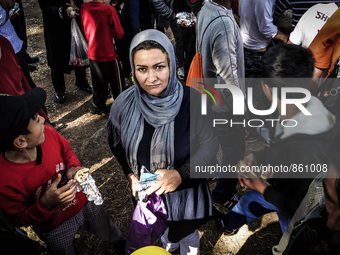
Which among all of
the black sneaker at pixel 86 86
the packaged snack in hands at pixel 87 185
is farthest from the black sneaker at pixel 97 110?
the packaged snack in hands at pixel 87 185

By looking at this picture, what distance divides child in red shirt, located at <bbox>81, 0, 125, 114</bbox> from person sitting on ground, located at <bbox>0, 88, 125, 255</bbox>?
2427mm

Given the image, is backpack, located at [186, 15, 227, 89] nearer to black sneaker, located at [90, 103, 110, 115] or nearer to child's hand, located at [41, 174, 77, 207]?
child's hand, located at [41, 174, 77, 207]

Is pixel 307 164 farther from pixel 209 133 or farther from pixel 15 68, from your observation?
pixel 15 68

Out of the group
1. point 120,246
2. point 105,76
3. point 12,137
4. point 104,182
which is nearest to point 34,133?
point 12,137

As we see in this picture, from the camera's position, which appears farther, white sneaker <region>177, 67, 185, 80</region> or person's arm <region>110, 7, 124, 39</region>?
white sneaker <region>177, 67, 185, 80</region>

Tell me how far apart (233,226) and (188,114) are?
153 centimetres

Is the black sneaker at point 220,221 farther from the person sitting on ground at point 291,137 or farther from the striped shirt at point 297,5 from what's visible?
the striped shirt at point 297,5

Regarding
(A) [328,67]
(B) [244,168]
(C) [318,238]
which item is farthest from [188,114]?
(A) [328,67]

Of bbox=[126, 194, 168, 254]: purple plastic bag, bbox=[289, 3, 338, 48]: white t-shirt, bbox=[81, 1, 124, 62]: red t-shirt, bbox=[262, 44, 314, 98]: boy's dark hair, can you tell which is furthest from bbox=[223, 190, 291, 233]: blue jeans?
bbox=[81, 1, 124, 62]: red t-shirt

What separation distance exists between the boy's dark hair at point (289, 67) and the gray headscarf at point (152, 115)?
2.66 feet

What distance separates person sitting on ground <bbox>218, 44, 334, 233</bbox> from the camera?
1770mm

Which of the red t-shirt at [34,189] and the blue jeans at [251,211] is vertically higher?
the red t-shirt at [34,189]

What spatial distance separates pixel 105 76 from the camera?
440 centimetres

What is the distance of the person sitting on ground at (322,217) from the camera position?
1.22m
